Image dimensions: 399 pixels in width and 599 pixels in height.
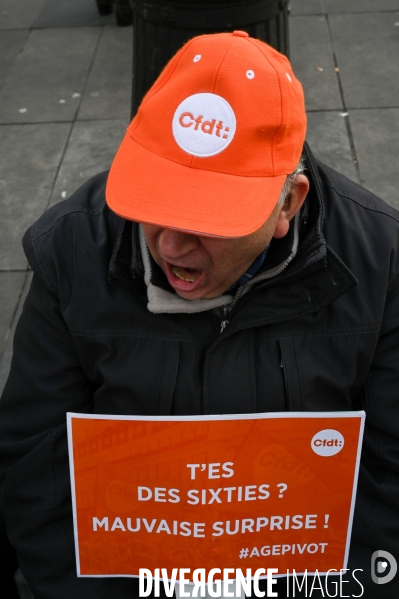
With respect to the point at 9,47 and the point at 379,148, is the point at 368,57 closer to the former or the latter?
the point at 379,148

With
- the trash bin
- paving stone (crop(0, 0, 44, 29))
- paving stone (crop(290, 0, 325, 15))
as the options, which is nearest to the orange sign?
the trash bin

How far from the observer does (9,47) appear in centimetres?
668

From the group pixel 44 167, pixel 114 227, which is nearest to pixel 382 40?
pixel 44 167

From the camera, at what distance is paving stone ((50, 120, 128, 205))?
5012 mm

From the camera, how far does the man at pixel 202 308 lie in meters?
1.66

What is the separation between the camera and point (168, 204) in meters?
1.63

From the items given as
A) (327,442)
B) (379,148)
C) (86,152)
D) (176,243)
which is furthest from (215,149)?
(86,152)

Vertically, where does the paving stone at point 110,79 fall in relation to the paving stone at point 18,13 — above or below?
below

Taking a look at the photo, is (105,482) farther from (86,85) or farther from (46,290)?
(86,85)

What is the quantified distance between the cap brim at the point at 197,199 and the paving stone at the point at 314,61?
4.11 m

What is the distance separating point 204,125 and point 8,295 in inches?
110

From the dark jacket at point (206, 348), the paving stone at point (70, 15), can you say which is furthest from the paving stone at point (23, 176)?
the dark jacket at point (206, 348)

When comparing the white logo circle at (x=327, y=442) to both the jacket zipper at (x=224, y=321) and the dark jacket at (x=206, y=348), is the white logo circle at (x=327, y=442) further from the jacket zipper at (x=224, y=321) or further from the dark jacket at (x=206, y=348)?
the jacket zipper at (x=224, y=321)

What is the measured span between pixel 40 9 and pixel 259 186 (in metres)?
6.49
